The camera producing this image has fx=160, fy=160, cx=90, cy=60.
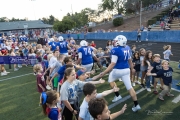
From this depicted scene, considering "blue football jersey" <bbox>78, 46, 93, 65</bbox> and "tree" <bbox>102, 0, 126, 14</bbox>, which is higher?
"tree" <bbox>102, 0, 126, 14</bbox>

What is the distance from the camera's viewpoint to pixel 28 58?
11.6 m

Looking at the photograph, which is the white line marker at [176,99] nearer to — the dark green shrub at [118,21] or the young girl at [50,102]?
the young girl at [50,102]

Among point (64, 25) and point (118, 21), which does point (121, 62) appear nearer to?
point (118, 21)

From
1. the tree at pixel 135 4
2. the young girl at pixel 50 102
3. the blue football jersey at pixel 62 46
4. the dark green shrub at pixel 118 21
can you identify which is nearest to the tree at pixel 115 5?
the tree at pixel 135 4

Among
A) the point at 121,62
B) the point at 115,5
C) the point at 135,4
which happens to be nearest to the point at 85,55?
the point at 121,62

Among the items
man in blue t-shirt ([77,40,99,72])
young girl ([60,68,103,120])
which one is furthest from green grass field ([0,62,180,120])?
young girl ([60,68,103,120])

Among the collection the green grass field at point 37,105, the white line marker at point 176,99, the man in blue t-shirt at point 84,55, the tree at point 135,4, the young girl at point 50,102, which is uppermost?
the tree at point 135,4

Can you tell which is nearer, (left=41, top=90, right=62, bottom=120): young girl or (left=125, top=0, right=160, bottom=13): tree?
(left=41, top=90, right=62, bottom=120): young girl

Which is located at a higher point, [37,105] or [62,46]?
[62,46]

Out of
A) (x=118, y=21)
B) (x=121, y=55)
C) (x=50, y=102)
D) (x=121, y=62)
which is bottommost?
(x=50, y=102)

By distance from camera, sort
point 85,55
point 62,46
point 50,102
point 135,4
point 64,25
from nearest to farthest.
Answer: point 50,102, point 85,55, point 62,46, point 64,25, point 135,4

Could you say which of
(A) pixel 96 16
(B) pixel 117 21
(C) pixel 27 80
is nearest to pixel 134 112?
(C) pixel 27 80

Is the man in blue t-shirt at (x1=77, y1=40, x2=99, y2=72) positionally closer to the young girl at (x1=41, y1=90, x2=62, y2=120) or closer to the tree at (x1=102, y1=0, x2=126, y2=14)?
the young girl at (x1=41, y1=90, x2=62, y2=120)

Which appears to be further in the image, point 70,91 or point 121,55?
point 121,55
